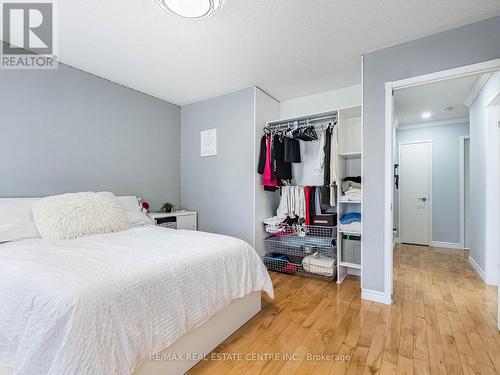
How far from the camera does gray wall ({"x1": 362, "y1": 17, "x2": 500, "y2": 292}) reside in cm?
217

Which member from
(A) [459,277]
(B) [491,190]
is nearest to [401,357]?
(A) [459,277]

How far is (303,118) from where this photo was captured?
3264 mm

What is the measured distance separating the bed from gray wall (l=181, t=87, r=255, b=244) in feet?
5.14

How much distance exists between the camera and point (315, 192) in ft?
10.5

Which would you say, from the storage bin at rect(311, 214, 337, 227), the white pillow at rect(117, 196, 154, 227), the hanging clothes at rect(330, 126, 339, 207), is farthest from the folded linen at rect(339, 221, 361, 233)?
the white pillow at rect(117, 196, 154, 227)

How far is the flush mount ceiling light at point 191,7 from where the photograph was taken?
1766 millimetres

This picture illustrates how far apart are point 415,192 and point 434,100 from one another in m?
1.89

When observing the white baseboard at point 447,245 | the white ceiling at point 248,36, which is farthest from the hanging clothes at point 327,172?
the white baseboard at point 447,245

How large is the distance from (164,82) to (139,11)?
1330 millimetres

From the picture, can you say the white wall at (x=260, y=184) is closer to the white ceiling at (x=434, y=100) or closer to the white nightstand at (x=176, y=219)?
the white nightstand at (x=176, y=219)

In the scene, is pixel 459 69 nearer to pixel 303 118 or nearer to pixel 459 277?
pixel 303 118

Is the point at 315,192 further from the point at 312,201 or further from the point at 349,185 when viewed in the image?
the point at 349,185

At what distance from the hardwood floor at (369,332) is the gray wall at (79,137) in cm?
237

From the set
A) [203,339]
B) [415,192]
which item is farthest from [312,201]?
[415,192]
